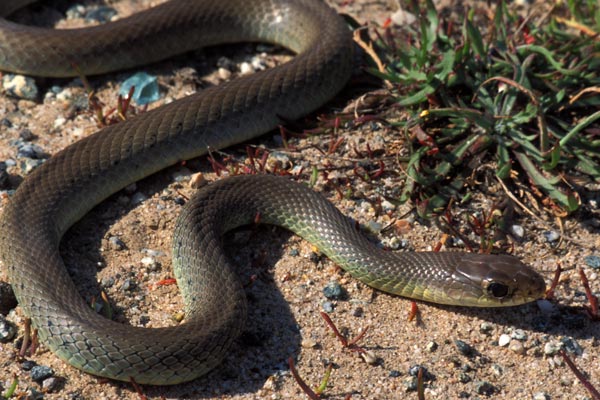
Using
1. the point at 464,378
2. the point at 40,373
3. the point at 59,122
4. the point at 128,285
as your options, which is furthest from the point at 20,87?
the point at 464,378

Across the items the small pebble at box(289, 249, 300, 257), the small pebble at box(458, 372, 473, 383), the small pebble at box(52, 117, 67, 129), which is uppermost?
the small pebble at box(52, 117, 67, 129)

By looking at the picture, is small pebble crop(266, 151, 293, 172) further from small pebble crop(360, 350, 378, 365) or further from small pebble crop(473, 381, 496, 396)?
small pebble crop(473, 381, 496, 396)

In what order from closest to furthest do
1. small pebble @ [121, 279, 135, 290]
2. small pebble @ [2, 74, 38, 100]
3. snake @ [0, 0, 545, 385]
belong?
snake @ [0, 0, 545, 385]
small pebble @ [121, 279, 135, 290]
small pebble @ [2, 74, 38, 100]

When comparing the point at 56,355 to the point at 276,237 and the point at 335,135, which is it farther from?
the point at 335,135

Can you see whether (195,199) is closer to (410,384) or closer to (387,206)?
(387,206)

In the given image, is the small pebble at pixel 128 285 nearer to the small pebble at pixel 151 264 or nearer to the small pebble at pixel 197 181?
the small pebble at pixel 151 264

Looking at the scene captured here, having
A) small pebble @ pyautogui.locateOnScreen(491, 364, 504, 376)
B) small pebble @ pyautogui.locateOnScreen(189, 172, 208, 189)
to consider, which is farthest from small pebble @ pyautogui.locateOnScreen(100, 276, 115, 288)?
small pebble @ pyautogui.locateOnScreen(491, 364, 504, 376)
